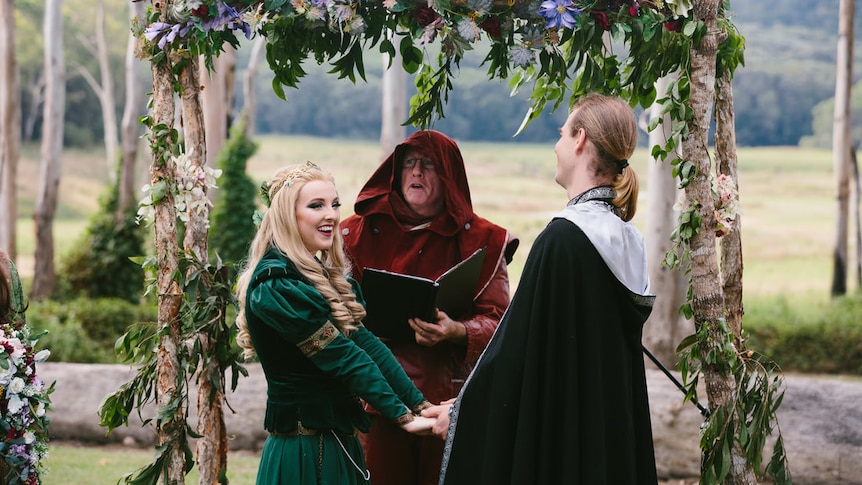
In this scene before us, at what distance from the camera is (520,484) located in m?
2.83

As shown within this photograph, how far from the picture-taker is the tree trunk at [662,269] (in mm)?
9227

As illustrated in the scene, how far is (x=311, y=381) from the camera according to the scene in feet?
10.0

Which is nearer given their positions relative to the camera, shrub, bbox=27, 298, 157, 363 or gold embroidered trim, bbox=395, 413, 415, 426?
gold embroidered trim, bbox=395, 413, 415, 426

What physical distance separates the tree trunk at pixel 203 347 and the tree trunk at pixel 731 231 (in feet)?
6.72

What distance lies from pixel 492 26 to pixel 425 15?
0.81 ft

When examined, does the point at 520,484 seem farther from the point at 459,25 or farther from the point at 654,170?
the point at 654,170

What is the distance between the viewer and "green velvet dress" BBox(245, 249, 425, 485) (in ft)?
9.54

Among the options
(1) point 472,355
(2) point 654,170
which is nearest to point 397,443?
(1) point 472,355

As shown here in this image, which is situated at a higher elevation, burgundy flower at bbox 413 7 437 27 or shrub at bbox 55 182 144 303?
burgundy flower at bbox 413 7 437 27

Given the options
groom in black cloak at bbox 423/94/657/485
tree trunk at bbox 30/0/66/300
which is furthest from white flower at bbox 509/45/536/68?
tree trunk at bbox 30/0/66/300

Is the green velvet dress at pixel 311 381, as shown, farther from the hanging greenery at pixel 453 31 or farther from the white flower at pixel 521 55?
the white flower at pixel 521 55

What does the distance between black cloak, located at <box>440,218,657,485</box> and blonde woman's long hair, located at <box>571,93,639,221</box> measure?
0.22 meters

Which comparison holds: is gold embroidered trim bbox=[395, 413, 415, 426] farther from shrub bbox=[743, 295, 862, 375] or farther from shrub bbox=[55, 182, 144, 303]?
shrub bbox=[55, 182, 144, 303]

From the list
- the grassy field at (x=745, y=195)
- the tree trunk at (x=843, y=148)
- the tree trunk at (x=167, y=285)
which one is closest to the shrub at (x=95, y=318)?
the tree trunk at (x=167, y=285)
